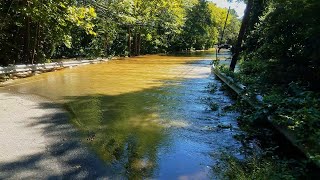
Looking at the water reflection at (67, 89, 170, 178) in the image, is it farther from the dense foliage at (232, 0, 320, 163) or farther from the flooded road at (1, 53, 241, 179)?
the dense foliage at (232, 0, 320, 163)

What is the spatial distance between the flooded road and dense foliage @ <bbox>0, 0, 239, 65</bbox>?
5645 mm

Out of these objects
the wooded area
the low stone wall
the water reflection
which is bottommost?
the low stone wall

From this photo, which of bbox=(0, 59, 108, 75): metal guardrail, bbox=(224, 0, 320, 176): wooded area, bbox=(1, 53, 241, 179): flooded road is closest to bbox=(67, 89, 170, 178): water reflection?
bbox=(1, 53, 241, 179): flooded road

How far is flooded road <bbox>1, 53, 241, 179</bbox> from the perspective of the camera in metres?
5.52

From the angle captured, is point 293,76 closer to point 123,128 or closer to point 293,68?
point 293,68

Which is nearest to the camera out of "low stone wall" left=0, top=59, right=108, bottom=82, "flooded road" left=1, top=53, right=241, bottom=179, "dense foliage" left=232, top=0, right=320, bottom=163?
"flooded road" left=1, top=53, right=241, bottom=179

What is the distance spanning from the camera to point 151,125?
26.0ft

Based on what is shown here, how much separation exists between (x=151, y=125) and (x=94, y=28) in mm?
28960

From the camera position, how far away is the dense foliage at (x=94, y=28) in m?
17.7

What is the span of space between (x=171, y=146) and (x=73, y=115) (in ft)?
11.0

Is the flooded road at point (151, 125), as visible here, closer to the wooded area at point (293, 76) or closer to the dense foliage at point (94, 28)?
the wooded area at point (293, 76)

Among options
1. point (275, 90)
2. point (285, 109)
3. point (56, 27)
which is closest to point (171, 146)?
point (285, 109)

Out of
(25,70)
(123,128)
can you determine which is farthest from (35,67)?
(123,128)

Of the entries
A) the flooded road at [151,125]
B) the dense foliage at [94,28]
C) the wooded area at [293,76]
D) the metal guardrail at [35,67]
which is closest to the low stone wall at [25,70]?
the metal guardrail at [35,67]
